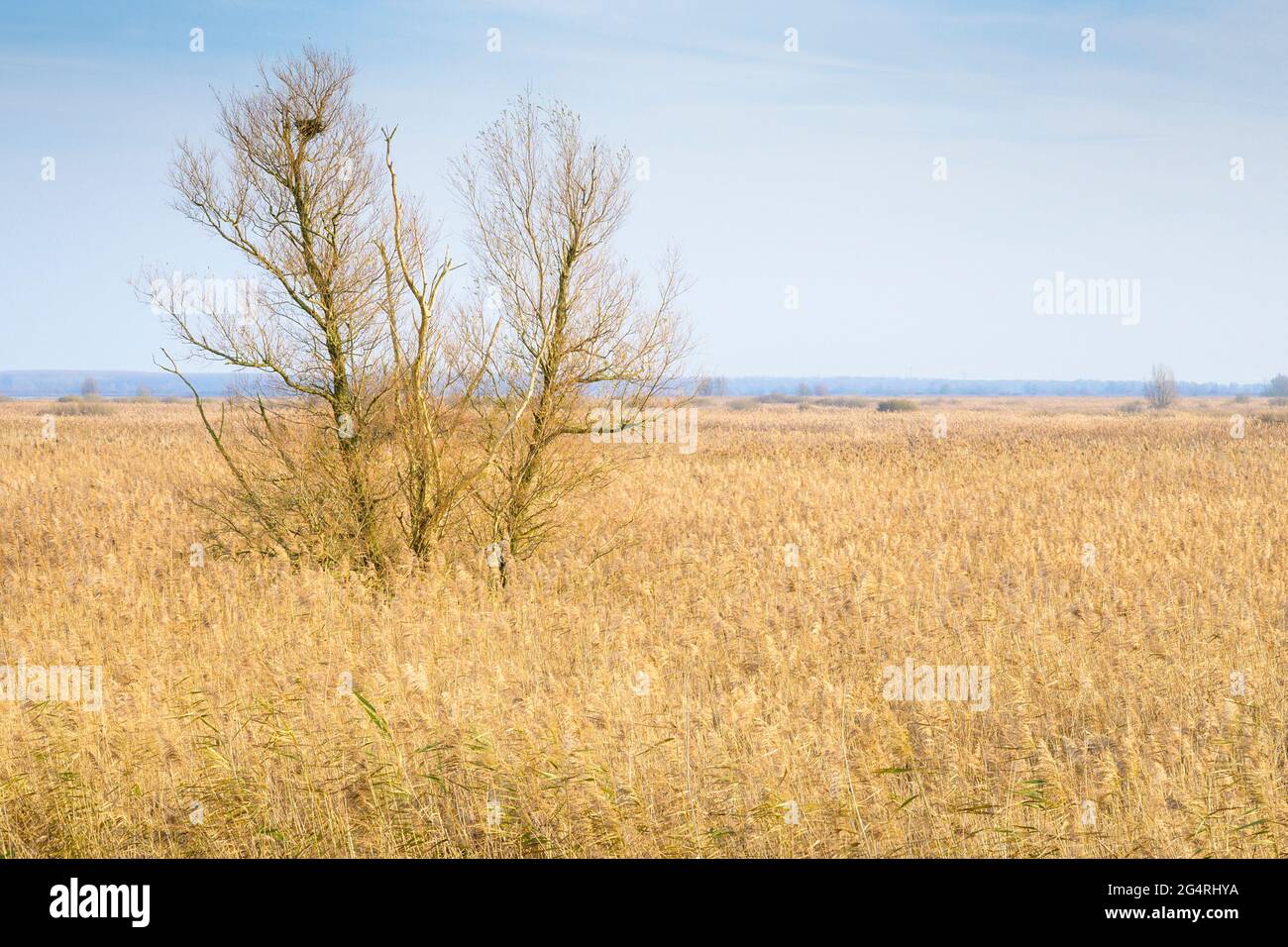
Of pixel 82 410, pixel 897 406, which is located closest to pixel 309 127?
pixel 82 410

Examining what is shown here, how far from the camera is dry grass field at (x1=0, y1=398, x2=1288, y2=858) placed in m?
5.44

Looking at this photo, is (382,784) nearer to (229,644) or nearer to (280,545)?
(229,644)

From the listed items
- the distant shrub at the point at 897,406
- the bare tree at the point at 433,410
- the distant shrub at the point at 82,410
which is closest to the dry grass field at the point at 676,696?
the bare tree at the point at 433,410

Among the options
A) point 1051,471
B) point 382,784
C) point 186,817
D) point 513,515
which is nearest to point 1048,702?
point 382,784

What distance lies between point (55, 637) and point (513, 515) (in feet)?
18.1

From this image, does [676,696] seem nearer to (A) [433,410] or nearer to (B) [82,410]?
(A) [433,410]

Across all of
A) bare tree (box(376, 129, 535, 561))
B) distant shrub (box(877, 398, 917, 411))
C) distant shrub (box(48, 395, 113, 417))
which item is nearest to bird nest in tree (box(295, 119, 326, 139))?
bare tree (box(376, 129, 535, 561))

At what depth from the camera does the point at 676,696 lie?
25.1 ft

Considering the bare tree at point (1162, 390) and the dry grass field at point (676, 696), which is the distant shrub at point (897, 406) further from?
the dry grass field at point (676, 696)

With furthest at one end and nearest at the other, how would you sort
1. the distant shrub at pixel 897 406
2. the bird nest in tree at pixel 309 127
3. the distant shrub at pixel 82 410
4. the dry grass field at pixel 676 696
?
1. the distant shrub at pixel 897 406
2. the distant shrub at pixel 82 410
3. the bird nest in tree at pixel 309 127
4. the dry grass field at pixel 676 696

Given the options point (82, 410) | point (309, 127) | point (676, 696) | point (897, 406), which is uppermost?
point (309, 127)

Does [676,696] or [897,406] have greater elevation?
[897,406]

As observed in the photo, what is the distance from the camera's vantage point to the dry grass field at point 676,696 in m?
5.44

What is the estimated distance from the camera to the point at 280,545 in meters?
12.1
